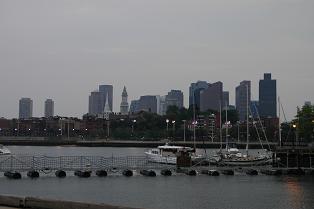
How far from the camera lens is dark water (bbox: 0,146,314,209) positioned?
4703cm

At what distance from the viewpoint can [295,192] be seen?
56.4m

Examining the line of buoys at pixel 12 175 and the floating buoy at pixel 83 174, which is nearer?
the line of buoys at pixel 12 175

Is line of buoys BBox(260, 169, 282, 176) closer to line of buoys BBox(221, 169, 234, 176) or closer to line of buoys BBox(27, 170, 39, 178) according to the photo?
line of buoys BBox(221, 169, 234, 176)

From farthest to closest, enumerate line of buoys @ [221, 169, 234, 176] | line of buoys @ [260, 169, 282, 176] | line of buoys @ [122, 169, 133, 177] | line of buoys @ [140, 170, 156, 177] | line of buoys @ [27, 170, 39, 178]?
line of buoys @ [260, 169, 282, 176]
line of buoys @ [221, 169, 234, 176]
line of buoys @ [140, 170, 156, 177]
line of buoys @ [122, 169, 133, 177]
line of buoys @ [27, 170, 39, 178]

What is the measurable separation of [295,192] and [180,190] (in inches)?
452

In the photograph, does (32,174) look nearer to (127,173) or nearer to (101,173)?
(101,173)

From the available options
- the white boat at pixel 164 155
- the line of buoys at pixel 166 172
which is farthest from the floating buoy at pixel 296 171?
the white boat at pixel 164 155

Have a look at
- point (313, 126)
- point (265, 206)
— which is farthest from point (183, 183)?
point (313, 126)

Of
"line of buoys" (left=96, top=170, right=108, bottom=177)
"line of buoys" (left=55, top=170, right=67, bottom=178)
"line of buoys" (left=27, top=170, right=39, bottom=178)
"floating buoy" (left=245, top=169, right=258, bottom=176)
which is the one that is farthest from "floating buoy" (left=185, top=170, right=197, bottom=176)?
"line of buoys" (left=27, top=170, right=39, bottom=178)

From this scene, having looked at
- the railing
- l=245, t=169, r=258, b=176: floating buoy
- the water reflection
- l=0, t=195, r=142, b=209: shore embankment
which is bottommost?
the water reflection

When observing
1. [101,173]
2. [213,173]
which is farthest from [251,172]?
[101,173]

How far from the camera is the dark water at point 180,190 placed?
154 feet

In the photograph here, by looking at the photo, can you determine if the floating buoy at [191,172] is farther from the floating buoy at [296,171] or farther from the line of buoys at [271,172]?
the floating buoy at [296,171]

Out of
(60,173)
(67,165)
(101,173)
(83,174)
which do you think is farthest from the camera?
(67,165)
